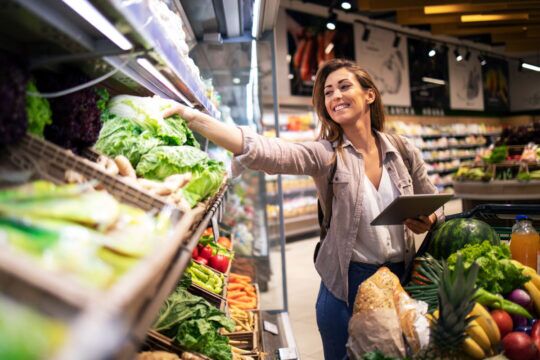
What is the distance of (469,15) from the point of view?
30.0 feet

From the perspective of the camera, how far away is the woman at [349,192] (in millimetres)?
2291

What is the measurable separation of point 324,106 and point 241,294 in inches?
72.9

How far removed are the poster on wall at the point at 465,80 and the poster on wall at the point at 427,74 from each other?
0.43 metres

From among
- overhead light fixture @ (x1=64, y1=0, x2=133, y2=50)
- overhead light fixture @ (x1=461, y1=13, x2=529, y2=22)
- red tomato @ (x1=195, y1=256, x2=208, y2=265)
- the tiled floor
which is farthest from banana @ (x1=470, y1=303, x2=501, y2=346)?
overhead light fixture @ (x1=461, y1=13, x2=529, y2=22)

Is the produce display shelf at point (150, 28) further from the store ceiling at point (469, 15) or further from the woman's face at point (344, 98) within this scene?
the store ceiling at point (469, 15)

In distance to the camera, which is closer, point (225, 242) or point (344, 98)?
point (344, 98)

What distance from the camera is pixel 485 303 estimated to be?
1738 millimetres

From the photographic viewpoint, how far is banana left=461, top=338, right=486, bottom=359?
1.50 m

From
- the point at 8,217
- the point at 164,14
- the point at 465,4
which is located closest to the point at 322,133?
the point at 164,14

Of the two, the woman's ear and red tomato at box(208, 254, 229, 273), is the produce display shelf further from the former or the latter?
red tomato at box(208, 254, 229, 273)

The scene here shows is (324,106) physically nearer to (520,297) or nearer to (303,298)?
(520,297)

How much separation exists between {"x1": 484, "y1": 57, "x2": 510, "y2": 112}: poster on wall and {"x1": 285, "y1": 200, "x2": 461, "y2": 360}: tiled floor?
35.6ft

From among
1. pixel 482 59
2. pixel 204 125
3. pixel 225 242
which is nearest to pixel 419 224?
pixel 204 125

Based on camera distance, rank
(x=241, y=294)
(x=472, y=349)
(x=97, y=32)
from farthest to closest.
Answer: (x=241, y=294) < (x=472, y=349) < (x=97, y=32)
